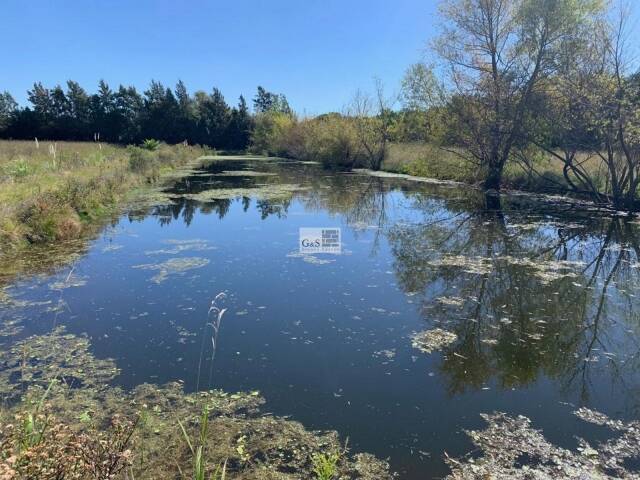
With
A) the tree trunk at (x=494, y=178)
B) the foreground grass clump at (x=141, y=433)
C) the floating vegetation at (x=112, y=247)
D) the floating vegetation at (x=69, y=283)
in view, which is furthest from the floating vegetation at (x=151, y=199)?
the tree trunk at (x=494, y=178)

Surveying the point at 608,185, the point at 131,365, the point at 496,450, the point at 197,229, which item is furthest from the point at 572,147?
the point at 131,365

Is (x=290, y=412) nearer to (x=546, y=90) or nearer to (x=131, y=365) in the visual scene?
(x=131, y=365)

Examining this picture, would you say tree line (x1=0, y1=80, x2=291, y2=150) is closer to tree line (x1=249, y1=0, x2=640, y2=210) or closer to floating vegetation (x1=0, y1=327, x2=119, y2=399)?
tree line (x1=249, y1=0, x2=640, y2=210)

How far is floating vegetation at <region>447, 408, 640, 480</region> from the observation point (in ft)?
6.75

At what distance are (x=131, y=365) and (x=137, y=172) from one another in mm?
12867

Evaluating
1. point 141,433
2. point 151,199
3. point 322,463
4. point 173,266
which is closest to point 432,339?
point 322,463

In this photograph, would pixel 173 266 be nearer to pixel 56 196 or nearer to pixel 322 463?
pixel 56 196

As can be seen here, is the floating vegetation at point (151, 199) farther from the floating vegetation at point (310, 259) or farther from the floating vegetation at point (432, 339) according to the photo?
the floating vegetation at point (432, 339)

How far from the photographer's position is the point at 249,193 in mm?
13133

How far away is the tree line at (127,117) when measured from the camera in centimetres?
3969

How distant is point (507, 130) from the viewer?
12.9 meters

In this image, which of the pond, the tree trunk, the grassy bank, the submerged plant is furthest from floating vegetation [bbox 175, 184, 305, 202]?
the submerged plant

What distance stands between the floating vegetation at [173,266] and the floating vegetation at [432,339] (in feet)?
10.5

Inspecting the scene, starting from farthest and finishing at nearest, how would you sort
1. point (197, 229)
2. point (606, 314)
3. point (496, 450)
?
point (197, 229) → point (606, 314) → point (496, 450)
